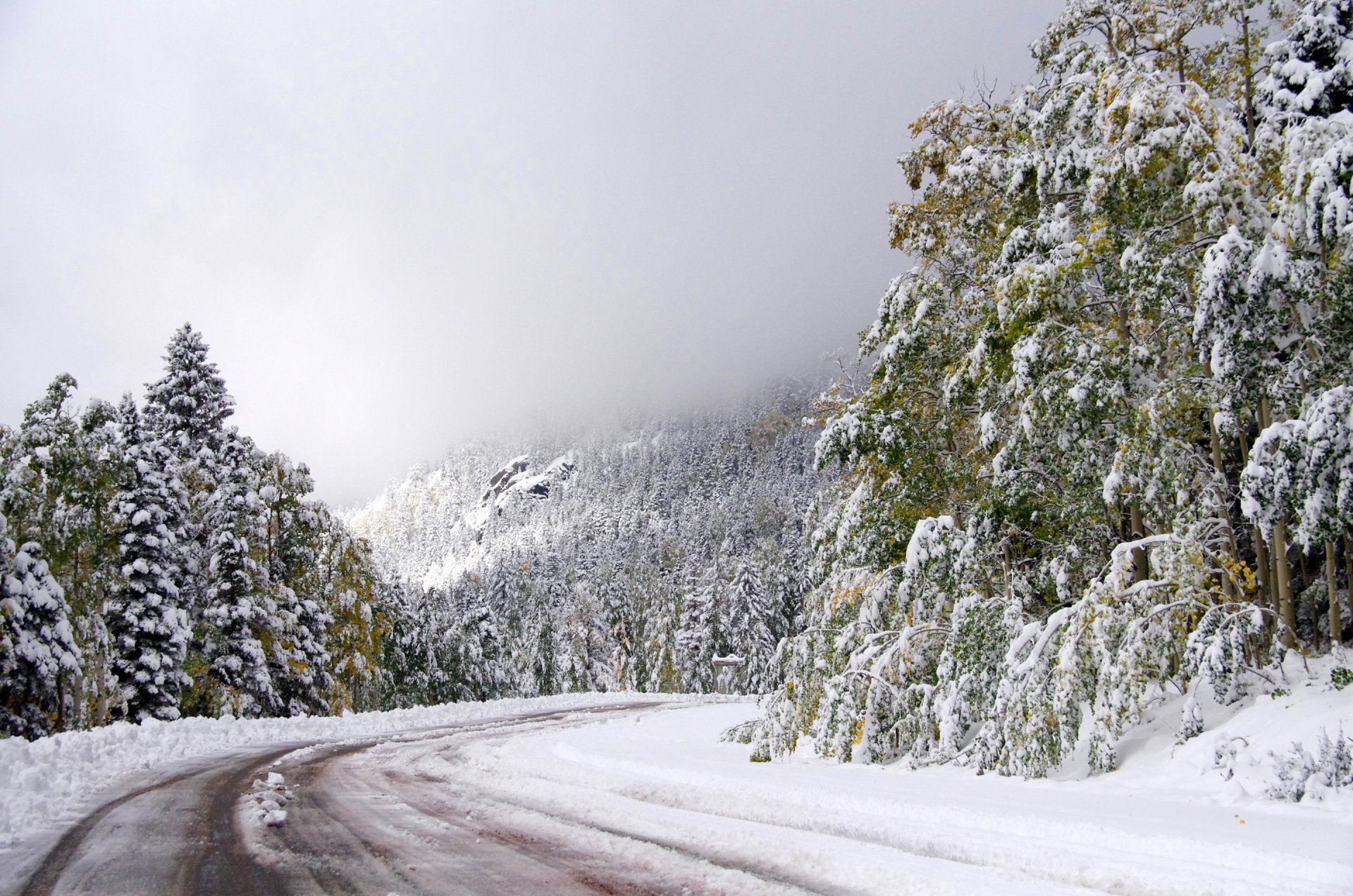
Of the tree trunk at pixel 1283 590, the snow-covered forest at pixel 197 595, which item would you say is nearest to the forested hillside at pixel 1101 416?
the tree trunk at pixel 1283 590

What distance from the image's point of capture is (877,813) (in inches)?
A: 301

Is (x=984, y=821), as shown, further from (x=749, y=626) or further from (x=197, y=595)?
(x=749, y=626)

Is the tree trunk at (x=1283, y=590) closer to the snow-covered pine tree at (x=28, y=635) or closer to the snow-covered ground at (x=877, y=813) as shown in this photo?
the snow-covered ground at (x=877, y=813)

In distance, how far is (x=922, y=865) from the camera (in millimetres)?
5676

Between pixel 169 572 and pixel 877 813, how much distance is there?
22210mm

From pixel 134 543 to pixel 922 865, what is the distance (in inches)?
918

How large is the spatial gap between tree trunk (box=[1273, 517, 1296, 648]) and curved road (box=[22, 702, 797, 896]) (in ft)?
25.4

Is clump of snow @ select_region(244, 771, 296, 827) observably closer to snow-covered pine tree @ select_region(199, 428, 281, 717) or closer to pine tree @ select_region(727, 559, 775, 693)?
snow-covered pine tree @ select_region(199, 428, 281, 717)

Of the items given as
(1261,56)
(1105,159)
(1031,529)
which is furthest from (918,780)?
(1261,56)

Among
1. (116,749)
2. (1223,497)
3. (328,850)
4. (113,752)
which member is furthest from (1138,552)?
(116,749)

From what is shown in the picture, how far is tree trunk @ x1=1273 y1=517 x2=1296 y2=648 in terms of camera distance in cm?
935

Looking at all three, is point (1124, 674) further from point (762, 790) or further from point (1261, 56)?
point (1261, 56)

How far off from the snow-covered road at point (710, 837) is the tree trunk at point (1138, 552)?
12.1 ft

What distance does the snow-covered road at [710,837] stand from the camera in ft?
17.5
